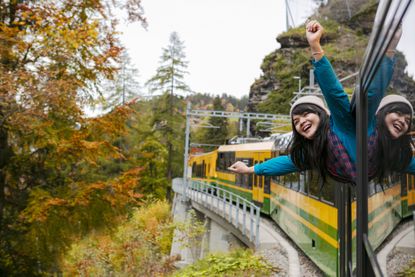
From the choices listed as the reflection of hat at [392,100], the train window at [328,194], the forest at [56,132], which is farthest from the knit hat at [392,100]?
the forest at [56,132]

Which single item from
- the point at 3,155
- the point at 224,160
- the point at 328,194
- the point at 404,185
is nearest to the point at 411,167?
the point at 404,185

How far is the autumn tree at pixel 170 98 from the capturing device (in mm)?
38469

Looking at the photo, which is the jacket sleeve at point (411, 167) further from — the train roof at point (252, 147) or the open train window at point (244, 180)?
the open train window at point (244, 180)

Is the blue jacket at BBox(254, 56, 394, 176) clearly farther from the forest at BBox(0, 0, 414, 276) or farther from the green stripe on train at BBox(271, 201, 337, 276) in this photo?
the forest at BBox(0, 0, 414, 276)

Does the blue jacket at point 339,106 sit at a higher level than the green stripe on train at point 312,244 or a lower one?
higher

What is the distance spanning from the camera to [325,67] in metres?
1.99

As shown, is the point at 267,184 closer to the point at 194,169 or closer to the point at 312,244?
the point at 312,244

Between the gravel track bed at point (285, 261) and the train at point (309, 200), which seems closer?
the train at point (309, 200)

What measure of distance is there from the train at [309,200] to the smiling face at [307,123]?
45cm

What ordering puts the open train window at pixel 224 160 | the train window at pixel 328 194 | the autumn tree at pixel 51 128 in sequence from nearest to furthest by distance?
1. the train window at pixel 328 194
2. the autumn tree at pixel 51 128
3. the open train window at pixel 224 160

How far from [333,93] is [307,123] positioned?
223mm

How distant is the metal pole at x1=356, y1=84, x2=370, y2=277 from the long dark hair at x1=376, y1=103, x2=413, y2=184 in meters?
0.17

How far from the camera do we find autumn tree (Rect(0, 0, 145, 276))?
283 inches

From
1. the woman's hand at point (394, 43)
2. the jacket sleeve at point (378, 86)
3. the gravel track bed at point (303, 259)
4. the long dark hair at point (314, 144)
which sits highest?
the woman's hand at point (394, 43)
